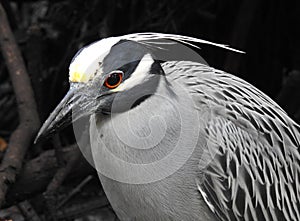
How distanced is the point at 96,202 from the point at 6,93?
1328 millimetres

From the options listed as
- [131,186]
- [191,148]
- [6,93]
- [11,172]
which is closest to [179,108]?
[191,148]

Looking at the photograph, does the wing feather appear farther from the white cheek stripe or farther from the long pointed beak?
the long pointed beak

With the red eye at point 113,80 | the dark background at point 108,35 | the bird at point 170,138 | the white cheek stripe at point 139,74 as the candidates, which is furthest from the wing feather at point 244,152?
the dark background at point 108,35

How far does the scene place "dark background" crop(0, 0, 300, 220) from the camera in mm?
4266

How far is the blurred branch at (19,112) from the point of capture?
3.67 metres

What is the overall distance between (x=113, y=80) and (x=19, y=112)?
4.22ft

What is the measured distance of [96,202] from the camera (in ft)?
14.2

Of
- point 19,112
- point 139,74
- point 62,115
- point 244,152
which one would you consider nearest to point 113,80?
point 139,74

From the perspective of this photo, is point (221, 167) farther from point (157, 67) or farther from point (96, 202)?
point (96, 202)

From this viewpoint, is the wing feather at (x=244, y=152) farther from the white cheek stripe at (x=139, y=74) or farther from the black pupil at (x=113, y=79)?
the black pupil at (x=113, y=79)

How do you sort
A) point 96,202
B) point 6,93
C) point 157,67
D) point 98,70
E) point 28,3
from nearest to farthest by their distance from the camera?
point 98,70 < point 157,67 < point 96,202 < point 6,93 < point 28,3

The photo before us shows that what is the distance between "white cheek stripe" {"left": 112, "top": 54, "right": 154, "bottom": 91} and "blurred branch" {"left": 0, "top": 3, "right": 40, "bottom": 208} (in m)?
0.95

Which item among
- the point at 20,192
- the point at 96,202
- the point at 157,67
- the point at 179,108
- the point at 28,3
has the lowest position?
the point at 96,202

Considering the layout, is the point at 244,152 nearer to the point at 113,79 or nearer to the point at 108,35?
the point at 113,79
